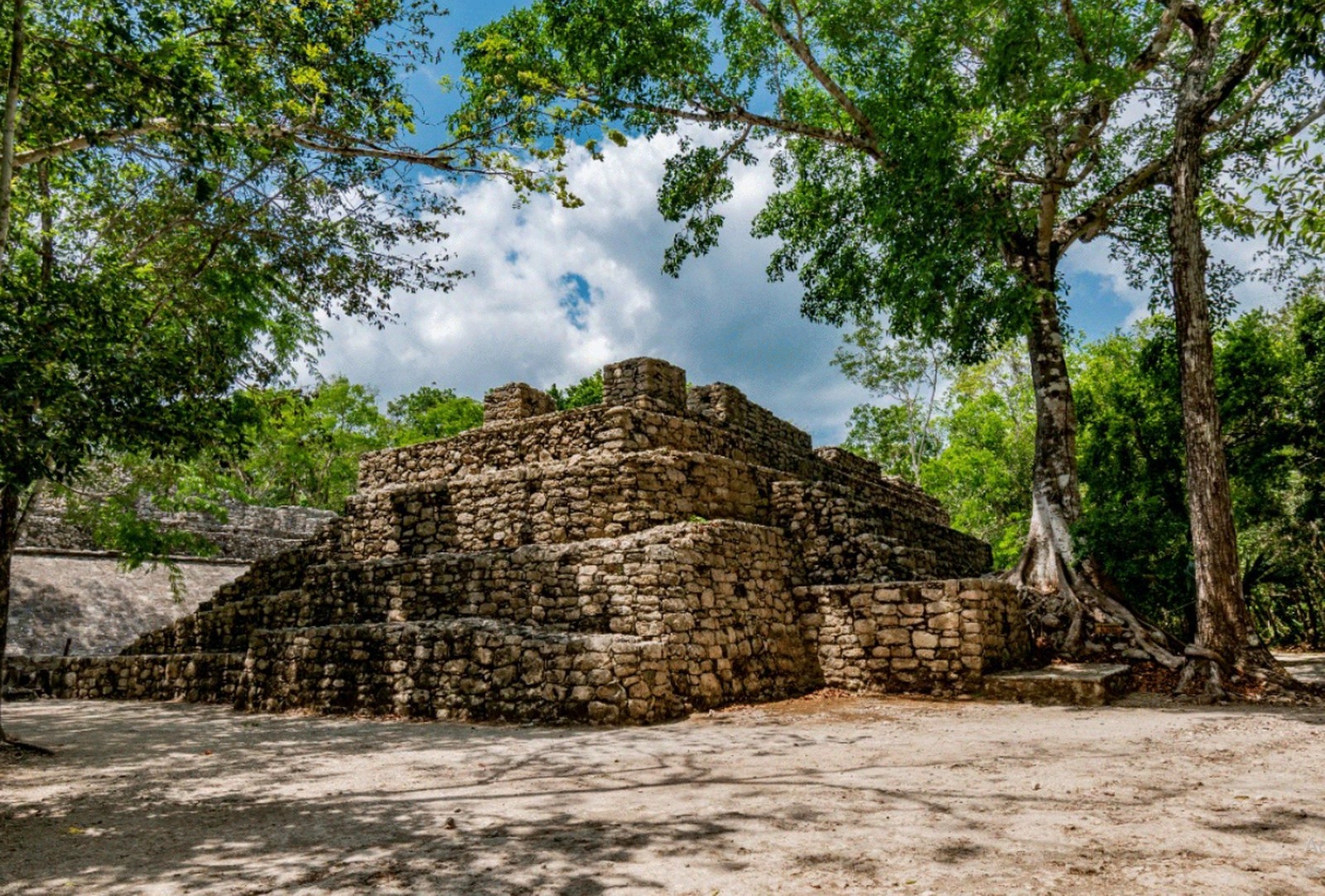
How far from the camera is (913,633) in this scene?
9.50m

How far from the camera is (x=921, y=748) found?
19.4 feet

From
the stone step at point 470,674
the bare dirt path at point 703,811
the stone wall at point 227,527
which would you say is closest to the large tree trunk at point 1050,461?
the bare dirt path at point 703,811

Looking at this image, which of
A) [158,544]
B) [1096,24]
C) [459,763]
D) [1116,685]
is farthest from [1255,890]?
[1096,24]

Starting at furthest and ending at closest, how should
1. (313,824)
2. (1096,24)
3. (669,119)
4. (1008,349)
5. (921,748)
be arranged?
(1008,349) → (669,119) → (1096,24) → (921,748) → (313,824)

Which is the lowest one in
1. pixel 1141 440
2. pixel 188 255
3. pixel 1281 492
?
pixel 1281 492

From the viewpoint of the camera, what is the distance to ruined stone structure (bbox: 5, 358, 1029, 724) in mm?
8570

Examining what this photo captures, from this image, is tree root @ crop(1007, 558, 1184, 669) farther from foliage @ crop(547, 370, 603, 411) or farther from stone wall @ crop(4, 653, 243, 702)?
foliage @ crop(547, 370, 603, 411)

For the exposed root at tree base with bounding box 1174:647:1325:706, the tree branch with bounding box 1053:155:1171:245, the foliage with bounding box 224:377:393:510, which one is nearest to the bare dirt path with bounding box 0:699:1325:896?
the exposed root at tree base with bounding box 1174:647:1325:706

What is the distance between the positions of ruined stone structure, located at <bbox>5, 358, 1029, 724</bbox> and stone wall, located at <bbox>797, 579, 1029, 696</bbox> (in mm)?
24

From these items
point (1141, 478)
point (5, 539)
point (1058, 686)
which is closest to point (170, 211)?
point (5, 539)

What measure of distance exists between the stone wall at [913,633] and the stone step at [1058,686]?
24 cm

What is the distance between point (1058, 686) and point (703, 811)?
248 inches

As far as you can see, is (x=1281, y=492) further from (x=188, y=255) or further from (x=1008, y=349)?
(x=188, y=255)

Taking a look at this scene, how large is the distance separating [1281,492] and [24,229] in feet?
70.2
